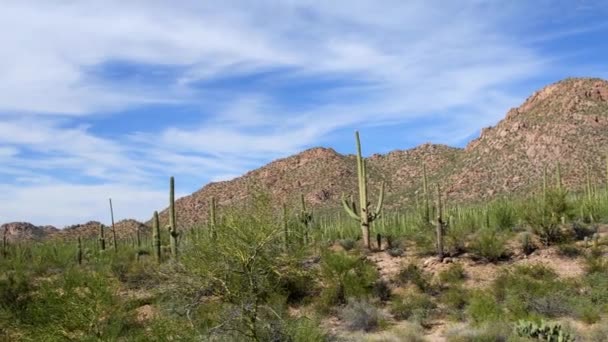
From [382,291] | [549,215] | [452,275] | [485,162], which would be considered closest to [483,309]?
[382,291]

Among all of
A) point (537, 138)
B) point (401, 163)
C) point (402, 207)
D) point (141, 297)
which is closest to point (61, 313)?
point (141, 297)

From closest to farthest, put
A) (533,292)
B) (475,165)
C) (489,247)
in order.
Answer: (533,292) < (489,247) < (475,165)

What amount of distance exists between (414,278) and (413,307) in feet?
8.18

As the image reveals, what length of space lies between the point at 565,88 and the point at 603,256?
5461 cm

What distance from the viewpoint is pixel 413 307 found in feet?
57.8

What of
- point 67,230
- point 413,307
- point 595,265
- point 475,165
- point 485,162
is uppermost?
point 485,162

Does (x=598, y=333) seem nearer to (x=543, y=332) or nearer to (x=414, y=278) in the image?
(x=543, y=332)

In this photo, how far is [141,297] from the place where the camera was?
18.9 meters

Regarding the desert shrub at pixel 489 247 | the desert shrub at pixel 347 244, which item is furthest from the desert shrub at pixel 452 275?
the desert shrub at pixel 347 244

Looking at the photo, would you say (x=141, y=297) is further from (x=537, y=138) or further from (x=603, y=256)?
(x=537, y=138)

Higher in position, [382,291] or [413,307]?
[382,291]

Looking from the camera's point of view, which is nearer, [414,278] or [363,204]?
[414,278]

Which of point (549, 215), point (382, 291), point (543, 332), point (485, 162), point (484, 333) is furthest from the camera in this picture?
point (485, 162)

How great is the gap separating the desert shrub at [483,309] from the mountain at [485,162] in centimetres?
3355
